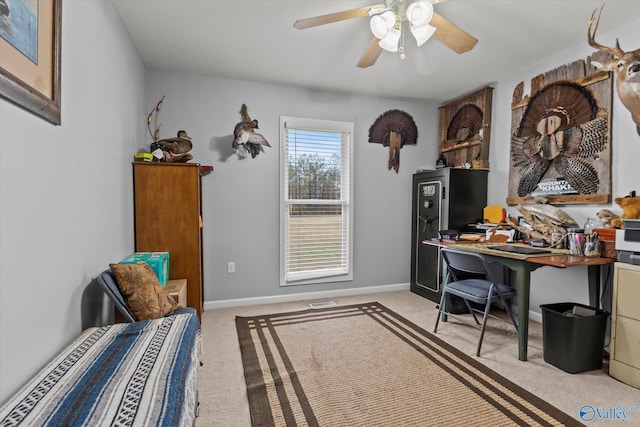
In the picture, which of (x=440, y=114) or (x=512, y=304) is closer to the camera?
(x=512, y=304)

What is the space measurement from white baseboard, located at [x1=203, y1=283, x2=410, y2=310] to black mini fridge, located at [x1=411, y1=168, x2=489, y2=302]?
1.31 ft

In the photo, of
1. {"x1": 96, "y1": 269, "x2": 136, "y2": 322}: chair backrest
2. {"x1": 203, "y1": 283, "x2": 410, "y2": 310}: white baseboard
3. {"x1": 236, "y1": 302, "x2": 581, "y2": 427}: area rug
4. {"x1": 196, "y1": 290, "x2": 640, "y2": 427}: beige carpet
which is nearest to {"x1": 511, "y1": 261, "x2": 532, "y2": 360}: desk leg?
{"x1": 196, "y1": 290, "x2": 640, "y2": 427}: beige carpet

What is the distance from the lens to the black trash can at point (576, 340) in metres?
2.12

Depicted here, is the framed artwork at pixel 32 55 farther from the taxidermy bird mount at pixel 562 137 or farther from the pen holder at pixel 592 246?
the taxidermy bird mount at pixel 562 137

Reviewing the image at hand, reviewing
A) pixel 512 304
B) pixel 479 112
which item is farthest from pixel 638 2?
pixel 512 304

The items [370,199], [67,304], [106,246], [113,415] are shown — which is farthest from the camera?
[370,199]

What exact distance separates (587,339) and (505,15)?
2.38 metres

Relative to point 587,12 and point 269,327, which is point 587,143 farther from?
point 269,327

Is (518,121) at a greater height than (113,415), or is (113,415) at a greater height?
(518,121)

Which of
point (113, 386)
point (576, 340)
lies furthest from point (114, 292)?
point (576, 340)

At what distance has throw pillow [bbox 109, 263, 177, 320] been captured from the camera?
1736 mm

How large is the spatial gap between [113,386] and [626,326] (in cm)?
282

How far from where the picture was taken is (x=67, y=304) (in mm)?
1486

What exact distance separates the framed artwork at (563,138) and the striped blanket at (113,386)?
3.26 m
